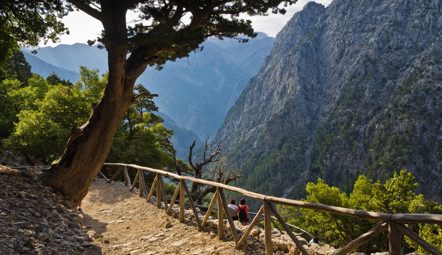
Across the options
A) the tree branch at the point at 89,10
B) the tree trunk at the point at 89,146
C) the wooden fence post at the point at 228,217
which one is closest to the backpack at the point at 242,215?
the wooden fence post at the point at 228,217

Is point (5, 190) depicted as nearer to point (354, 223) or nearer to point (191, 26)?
point (191, 26)

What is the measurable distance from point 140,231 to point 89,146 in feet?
11.9

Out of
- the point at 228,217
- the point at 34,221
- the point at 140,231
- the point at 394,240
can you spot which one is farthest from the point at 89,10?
the point at 394,240

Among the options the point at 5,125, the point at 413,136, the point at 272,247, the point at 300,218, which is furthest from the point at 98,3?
the point at 413,136

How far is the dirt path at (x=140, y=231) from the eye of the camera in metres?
11.3

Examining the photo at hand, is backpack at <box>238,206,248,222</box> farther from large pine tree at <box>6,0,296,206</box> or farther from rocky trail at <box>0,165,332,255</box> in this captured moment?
large pine tree at <box>6,0,296,206</box>

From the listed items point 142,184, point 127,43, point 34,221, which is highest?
point 127,43

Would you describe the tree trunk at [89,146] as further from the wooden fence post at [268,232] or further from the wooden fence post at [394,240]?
the wooden fence post at [394,240]

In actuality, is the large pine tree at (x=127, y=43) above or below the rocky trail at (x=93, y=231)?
above

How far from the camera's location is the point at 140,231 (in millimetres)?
14148

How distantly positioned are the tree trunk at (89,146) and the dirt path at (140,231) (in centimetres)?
214

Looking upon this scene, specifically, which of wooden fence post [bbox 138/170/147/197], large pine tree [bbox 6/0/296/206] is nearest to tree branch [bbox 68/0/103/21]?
large pine tree [bbox 6/0/296/206]

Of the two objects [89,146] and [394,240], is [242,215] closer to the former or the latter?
[89,146]

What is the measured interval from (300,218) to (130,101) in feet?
138
